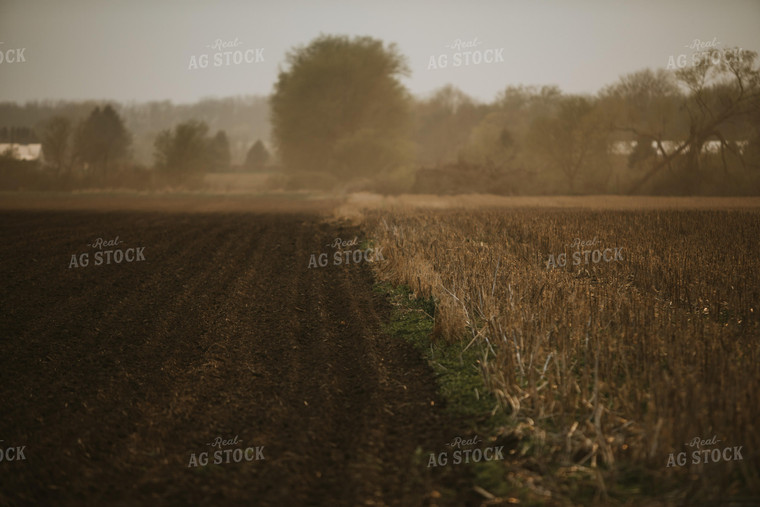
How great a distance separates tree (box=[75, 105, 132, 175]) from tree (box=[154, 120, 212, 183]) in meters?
6.89

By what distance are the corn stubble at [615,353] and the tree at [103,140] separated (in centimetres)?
5523

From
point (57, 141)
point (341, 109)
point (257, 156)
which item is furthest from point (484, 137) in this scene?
point (57, 141)

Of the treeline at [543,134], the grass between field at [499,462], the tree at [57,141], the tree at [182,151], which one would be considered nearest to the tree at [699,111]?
the treeline at [543,134]

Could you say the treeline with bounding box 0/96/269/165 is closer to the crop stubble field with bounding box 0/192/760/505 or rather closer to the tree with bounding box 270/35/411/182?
the tree with bounding box 270/35/411/182

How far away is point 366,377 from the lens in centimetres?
647

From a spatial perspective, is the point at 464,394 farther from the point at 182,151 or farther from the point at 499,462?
the point at 182,151

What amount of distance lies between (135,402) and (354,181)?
47211 mm

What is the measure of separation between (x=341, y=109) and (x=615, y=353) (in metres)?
50.7

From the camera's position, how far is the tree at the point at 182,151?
5566cm

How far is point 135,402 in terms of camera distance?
19.1ft

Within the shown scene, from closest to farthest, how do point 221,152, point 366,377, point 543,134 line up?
point 366,377 → point 543,134 → point 221,152

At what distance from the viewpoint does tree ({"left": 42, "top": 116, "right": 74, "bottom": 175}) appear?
5588 centimetres

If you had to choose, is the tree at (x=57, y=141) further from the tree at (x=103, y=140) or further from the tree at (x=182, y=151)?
the tree at (x=182, y=151)

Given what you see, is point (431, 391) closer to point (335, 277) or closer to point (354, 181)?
point (335, 277)
